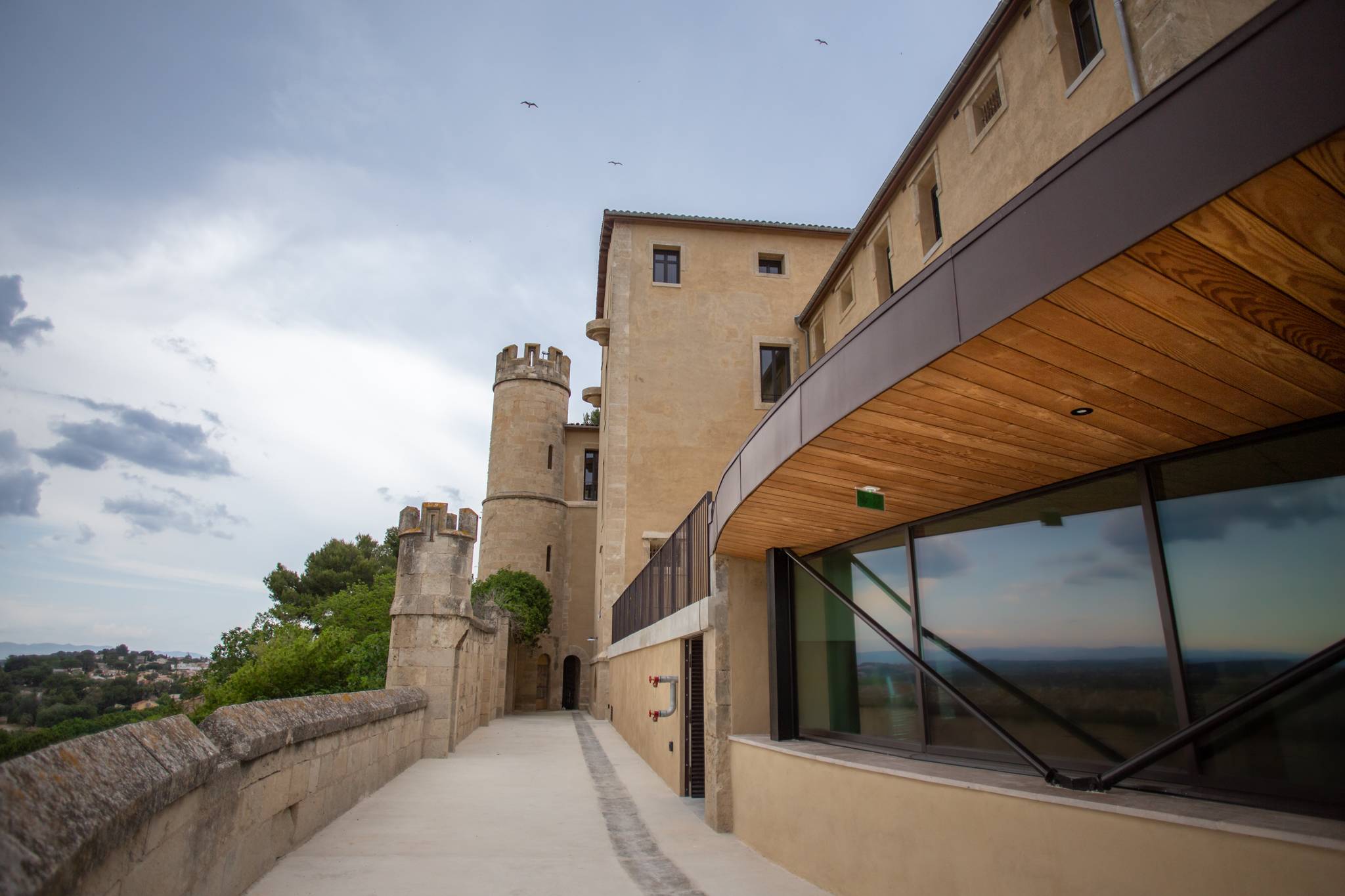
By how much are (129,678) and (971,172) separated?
944 inches

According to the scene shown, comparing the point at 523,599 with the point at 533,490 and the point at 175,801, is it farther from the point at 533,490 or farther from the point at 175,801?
the point at 175,801

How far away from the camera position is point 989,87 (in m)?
10.2

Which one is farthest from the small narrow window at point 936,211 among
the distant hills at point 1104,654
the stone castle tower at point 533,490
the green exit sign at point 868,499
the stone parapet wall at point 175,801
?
the stone castle tower at point 533,490

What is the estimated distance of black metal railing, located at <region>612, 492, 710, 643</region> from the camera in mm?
8008

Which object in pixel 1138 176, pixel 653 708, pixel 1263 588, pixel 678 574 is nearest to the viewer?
pixel 1138 176

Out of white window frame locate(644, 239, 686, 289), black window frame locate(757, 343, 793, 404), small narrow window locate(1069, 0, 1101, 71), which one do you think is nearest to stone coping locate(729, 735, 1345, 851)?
small narrow window locate(1069, 0, 1101, 71)

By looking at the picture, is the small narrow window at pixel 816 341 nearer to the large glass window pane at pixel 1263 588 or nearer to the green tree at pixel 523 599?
the green tree at pixel 523 599

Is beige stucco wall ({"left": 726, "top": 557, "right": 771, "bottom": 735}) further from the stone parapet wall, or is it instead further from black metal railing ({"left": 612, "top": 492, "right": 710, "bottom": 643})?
the stone parapet wall

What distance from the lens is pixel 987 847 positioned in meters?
3.54

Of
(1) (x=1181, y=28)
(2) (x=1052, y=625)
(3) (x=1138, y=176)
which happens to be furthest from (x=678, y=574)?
(3) (x=1138, y=176)

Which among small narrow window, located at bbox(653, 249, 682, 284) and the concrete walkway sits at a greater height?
small narrow window, located at bbox(653, 249, 682, 284)

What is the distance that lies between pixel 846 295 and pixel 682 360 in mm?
6499

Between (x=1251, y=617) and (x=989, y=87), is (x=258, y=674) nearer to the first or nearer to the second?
(x=1251, y=617)

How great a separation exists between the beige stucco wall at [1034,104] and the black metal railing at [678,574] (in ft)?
12.4
